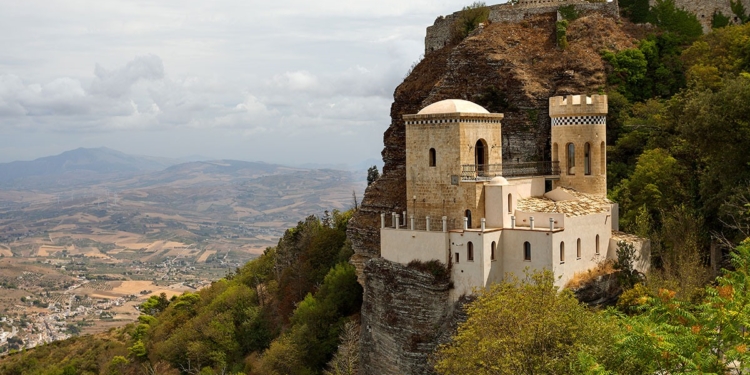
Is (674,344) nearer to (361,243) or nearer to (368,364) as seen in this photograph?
(368,364)

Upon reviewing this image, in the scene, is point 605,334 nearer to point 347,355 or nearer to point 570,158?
point 570,158

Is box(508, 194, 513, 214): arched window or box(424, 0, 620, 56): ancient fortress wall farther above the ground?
box(424, 0, 620, 56): ancient fortress wall

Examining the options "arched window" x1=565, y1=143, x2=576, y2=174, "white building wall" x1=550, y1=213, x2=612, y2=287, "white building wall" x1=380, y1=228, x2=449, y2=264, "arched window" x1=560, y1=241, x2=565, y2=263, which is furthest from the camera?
"arched window" x1=565, y1=143, x2=576, y2=174

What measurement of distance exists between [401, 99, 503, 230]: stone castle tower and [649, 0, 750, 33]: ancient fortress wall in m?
25.5

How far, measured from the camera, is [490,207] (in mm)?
34906

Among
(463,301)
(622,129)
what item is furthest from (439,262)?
(622,129)

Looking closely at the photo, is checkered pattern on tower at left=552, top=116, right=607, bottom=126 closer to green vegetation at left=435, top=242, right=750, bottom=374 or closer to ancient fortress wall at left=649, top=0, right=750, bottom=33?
green vegetation at left=435, top=242, right=750, bottom=374

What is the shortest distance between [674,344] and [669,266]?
1800 centimetres

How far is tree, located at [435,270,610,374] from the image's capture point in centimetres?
2441

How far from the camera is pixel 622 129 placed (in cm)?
4812

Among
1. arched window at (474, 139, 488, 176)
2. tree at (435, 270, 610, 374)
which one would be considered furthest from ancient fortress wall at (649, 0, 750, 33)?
tree at (435, 270, 610, 374)

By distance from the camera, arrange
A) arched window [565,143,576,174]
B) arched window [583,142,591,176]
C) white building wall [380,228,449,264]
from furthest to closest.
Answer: arched window [565,143,576,174] → arched window [583,142,591,176] → white building wall [380,228,449,264]

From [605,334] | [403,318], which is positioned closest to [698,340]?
[605,334]

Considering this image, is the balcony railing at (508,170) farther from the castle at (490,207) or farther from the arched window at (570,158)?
the arched window at (570,158)
